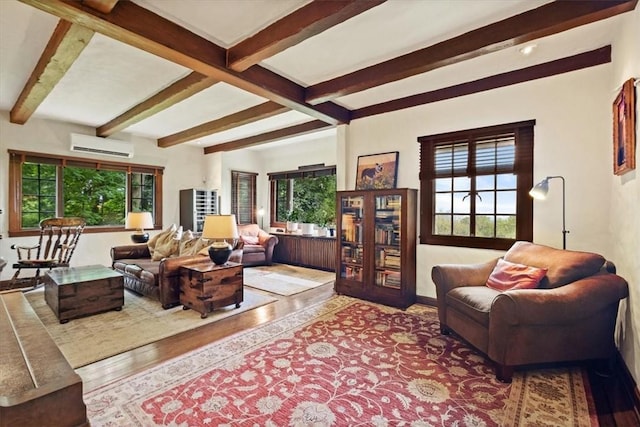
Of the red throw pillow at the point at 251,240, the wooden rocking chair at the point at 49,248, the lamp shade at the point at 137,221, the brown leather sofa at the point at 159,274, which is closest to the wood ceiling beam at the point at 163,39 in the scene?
the brown leather sofa at the point at 159,274

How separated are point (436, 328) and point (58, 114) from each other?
240 inches

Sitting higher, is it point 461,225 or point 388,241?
point 461,225

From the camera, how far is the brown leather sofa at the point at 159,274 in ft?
11.8

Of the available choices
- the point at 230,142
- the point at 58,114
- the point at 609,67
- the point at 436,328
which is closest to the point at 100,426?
the point at 436,328

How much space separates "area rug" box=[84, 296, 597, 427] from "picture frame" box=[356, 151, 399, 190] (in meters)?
2.03

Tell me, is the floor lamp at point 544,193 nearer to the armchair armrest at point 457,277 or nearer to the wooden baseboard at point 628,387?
the armchair armrest at point 457,277

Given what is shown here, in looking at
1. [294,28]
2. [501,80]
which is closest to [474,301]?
[501,80]

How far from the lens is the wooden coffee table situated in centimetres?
316

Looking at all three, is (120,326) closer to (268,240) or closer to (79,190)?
(268,240)

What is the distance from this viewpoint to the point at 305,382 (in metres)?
2.14

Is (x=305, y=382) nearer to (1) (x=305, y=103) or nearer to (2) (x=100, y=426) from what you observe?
(2) (x=100, y=426)

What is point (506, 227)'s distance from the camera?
338cm

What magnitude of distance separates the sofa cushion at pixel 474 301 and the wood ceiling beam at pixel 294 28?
2.27m

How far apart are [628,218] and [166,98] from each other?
4.60m
